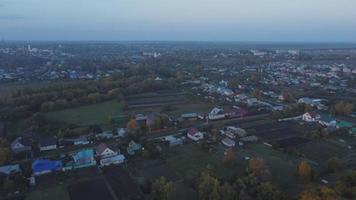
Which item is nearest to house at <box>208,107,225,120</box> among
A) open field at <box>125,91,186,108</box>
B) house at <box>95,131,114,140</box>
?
open field at <box>125,91,186,108</box>

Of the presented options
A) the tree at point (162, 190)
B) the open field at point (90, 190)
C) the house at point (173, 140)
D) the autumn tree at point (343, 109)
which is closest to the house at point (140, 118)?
the house at point (173, 140)

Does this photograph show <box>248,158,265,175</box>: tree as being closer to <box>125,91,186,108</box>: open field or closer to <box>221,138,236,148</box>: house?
<box>221,138,236,148</box>: house

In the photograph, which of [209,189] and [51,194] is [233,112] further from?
[51,194]

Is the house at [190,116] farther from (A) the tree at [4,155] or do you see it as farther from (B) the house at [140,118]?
(A) the tree at [4,155]

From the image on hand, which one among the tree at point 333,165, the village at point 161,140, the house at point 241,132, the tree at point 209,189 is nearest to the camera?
the tree at point 209,189

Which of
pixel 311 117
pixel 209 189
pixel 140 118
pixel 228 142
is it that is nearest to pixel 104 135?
pixel 140 118

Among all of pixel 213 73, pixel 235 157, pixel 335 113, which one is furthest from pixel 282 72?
pixel 235 157
